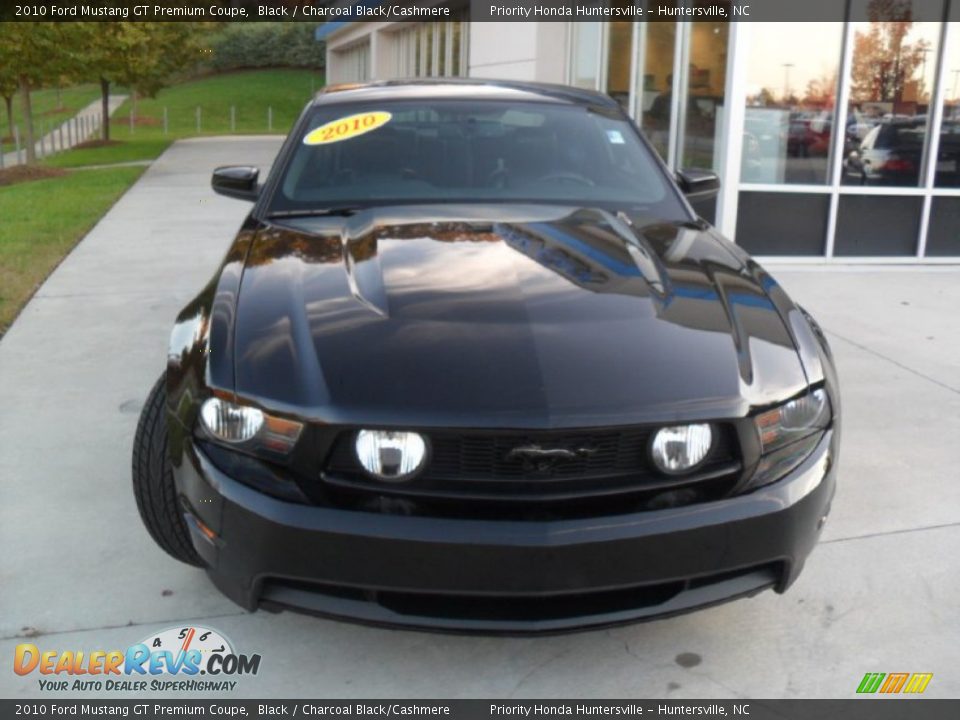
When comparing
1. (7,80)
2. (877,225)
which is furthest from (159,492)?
(7,80)

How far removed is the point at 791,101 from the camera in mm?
9062

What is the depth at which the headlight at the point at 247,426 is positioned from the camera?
2496 mm

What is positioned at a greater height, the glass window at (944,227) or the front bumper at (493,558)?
the front bumper at (493,558)

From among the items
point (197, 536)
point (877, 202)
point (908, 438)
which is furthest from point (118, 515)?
point (877, 202)

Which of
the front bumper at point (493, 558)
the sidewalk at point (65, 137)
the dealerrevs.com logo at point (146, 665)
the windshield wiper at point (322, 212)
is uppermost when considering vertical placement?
the windshield wiper at point (322, 212)

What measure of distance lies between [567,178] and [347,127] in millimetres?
927

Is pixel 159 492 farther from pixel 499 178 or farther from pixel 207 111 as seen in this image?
pixel 207 111

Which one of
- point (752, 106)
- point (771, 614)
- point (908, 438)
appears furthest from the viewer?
point (752, 106)

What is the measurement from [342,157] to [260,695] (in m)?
2.20

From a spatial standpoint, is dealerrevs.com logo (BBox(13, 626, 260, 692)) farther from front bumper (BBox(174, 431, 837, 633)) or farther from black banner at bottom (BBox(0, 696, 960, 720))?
front bumper (BBox(174, 431, 837, 633))

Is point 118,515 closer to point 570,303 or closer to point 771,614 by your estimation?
point 570,303

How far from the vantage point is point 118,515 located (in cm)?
380

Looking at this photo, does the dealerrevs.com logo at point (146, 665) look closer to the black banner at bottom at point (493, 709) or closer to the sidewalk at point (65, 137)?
the black banner at bottom at point (493, 709)

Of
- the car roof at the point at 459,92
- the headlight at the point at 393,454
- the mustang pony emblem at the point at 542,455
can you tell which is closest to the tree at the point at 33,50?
the car roof at the point at 459,92
